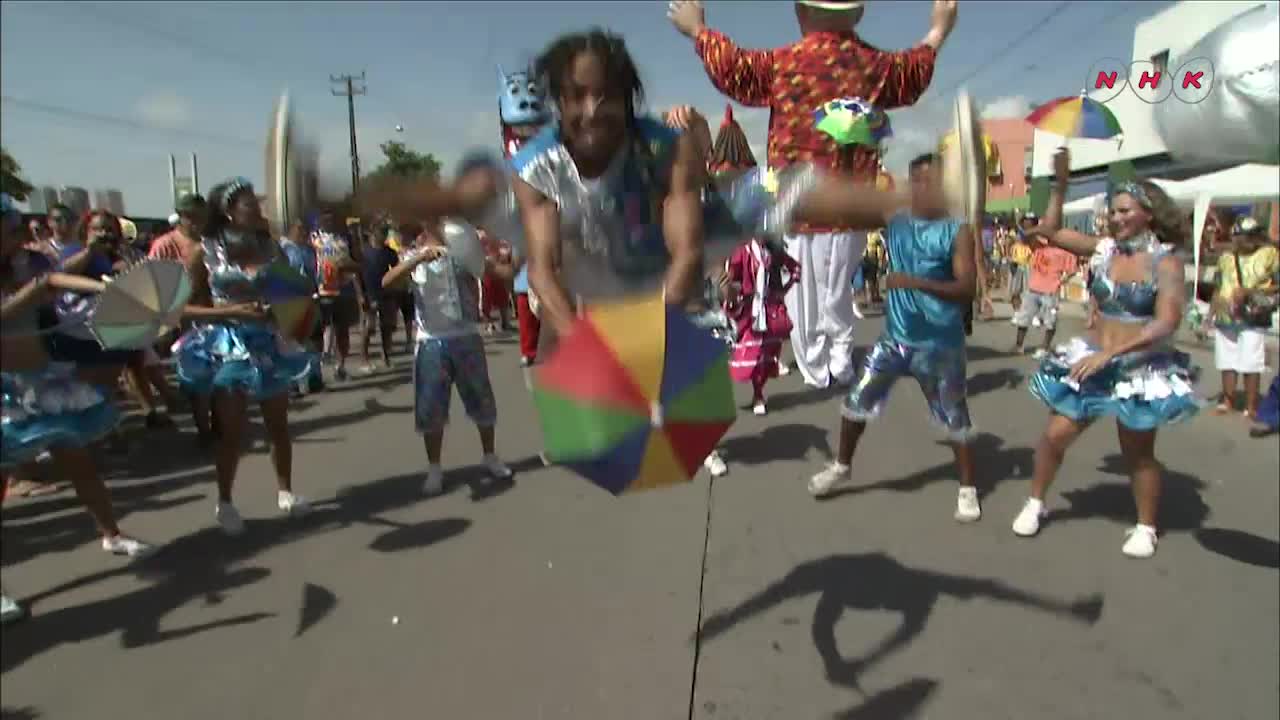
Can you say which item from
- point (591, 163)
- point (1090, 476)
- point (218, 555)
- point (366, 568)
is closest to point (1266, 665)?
point (1090, 476)

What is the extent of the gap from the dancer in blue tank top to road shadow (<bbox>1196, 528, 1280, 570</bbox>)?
99 centimetres

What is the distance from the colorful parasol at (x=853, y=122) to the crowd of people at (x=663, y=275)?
0.05m

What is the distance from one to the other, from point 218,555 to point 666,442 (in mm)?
3042

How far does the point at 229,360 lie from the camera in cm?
354

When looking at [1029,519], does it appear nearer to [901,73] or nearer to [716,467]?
[716,467]

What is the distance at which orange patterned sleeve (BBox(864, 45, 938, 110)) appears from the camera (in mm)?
2252

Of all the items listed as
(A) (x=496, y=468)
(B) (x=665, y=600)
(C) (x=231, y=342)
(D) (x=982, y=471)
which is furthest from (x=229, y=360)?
(D) (x=982, y=471)

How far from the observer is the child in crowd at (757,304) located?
5059 millimetres

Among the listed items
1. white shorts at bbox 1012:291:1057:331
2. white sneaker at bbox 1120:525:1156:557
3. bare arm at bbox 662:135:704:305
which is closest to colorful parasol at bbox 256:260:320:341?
bare arm at bbox 662:135:704:305

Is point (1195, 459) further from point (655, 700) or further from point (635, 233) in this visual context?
point (635, 233)

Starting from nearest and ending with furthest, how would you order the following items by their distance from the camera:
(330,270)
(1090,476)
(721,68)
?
(721,68) → (1090,476) → (330,270)

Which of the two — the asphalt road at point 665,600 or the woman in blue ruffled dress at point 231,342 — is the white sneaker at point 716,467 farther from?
the woman in blue ruffled dress at point 231,342

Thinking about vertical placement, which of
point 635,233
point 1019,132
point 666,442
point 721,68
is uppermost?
point 721,68

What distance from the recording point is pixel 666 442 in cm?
154
